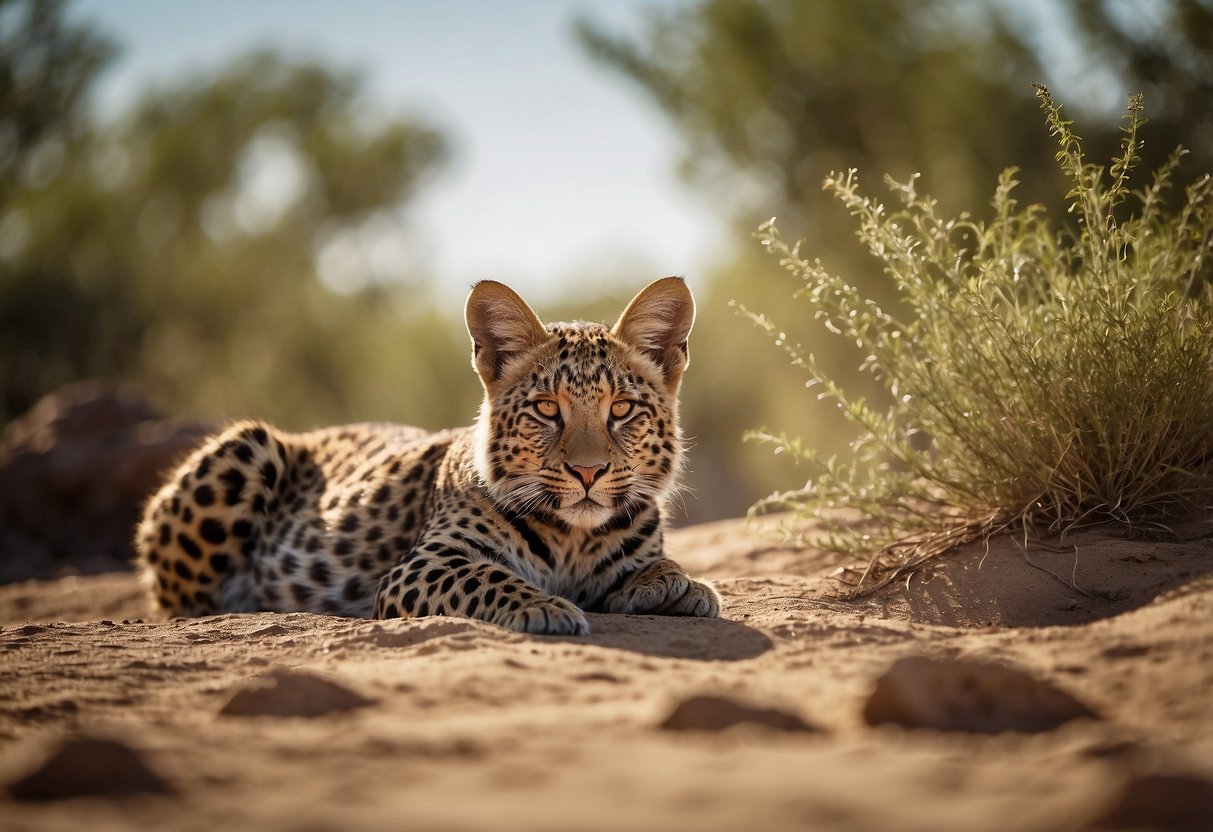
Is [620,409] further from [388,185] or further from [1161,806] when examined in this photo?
[388,185]

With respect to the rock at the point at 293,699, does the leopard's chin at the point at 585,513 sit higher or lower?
higher

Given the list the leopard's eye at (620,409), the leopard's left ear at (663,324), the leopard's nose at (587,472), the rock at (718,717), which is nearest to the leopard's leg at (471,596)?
the leopard's nose at (587,472)

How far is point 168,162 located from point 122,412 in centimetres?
1551

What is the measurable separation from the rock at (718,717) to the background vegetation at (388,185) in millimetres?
15091

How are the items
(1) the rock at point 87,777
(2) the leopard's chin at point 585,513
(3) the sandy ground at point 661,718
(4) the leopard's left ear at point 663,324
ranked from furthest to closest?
(4) the leopard's left ear at point 663,324, (2) the leopard's chin at point 585,513, (1) the rock at point 87,777, (3) the sandy ground at point 661,718

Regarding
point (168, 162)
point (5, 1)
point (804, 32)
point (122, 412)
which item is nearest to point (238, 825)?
point (122, 412)

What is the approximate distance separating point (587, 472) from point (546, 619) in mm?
859

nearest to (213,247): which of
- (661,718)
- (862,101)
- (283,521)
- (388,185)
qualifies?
(388,185)

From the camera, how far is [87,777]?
2.56 meters

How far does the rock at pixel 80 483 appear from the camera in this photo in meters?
12.0

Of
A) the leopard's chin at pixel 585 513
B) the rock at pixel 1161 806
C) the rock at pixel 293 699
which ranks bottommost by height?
the rock at pixel 1161 806

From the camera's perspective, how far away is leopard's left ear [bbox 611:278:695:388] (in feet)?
20.6

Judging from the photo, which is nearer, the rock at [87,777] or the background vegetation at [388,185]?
the rock at [87,777]

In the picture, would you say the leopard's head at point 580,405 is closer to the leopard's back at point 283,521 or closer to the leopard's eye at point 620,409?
the leopard's eye at point 620,409
